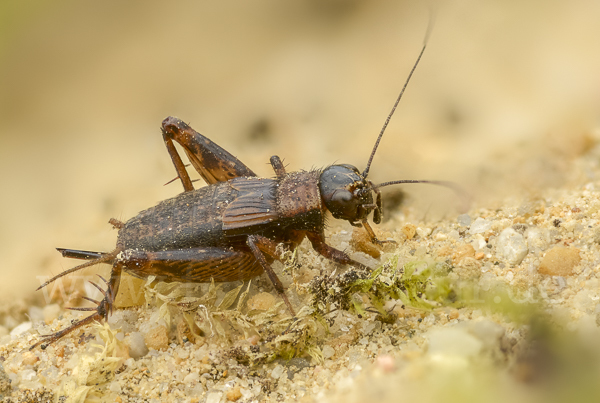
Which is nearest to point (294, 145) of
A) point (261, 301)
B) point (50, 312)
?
point (261, 301)

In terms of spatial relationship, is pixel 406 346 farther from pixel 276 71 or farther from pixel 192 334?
pixel 276 71

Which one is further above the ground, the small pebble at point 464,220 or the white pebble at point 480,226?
the small pebble at point 464,220

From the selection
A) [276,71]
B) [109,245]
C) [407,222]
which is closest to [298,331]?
[407,222]

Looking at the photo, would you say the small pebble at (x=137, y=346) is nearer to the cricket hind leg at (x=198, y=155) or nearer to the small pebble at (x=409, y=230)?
the cricket hind leg at (x=198, y=155)

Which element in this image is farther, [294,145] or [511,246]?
[294,145]

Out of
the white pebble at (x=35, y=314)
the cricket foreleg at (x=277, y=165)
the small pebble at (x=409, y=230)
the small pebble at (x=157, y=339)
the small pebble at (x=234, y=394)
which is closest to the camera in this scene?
the small pebble at (x=234, y=394)

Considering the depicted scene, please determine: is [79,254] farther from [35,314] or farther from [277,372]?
[277,372]

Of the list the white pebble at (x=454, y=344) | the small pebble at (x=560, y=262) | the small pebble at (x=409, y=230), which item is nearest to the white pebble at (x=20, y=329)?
the small pebble at (x=409, y=230)
